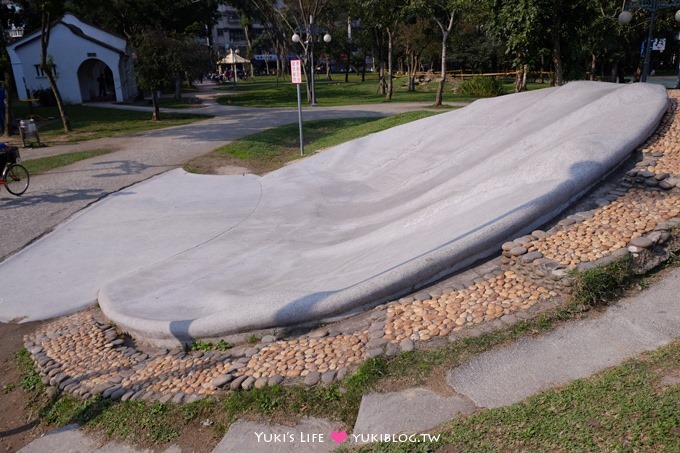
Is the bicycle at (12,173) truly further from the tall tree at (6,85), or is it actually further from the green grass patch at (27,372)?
the tall tree at (6,85)

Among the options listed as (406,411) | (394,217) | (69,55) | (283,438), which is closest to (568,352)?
(406,411)

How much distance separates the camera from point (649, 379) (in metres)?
3.82

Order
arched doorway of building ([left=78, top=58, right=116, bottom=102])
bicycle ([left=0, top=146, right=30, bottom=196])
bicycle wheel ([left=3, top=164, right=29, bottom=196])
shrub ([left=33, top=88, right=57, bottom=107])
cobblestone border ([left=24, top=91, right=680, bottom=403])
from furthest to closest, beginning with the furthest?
arched doorway of building ([left=78, top=58, right=116, bottom=102]) < shrub ([left=33, top=88, right=57, bottom=107]) < bicycle wheel ([left=3, top=164, right=29, bottom=196]) < bicycle ([left=0, top=146, right=30, bottom=196]) < cobblestone border ([left=24, top=91, right=680, bottom=403])

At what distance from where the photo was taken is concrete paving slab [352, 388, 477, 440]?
3877 mm

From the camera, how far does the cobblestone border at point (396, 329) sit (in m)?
4.94

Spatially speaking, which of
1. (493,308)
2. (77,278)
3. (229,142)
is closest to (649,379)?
(493,308)

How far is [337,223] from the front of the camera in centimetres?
956

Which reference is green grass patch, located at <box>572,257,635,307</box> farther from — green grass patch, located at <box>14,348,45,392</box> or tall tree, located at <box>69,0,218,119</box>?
tall tree, located at <box>69,0,218,119</box>

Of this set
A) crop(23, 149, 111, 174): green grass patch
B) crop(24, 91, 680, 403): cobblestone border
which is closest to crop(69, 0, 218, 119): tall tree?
crop(23, 149, 111, 174): green grass patch

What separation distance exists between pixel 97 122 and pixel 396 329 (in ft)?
86.6

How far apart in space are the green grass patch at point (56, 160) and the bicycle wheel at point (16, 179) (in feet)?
6.57

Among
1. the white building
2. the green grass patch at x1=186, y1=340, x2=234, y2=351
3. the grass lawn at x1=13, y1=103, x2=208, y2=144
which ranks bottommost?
the green grass patch at x1=186, y1=340, x2=234, y2=351

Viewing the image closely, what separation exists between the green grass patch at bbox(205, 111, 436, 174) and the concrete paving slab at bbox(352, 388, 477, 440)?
11.3 m

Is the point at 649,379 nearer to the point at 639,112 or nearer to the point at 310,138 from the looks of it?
the point at 639,112
